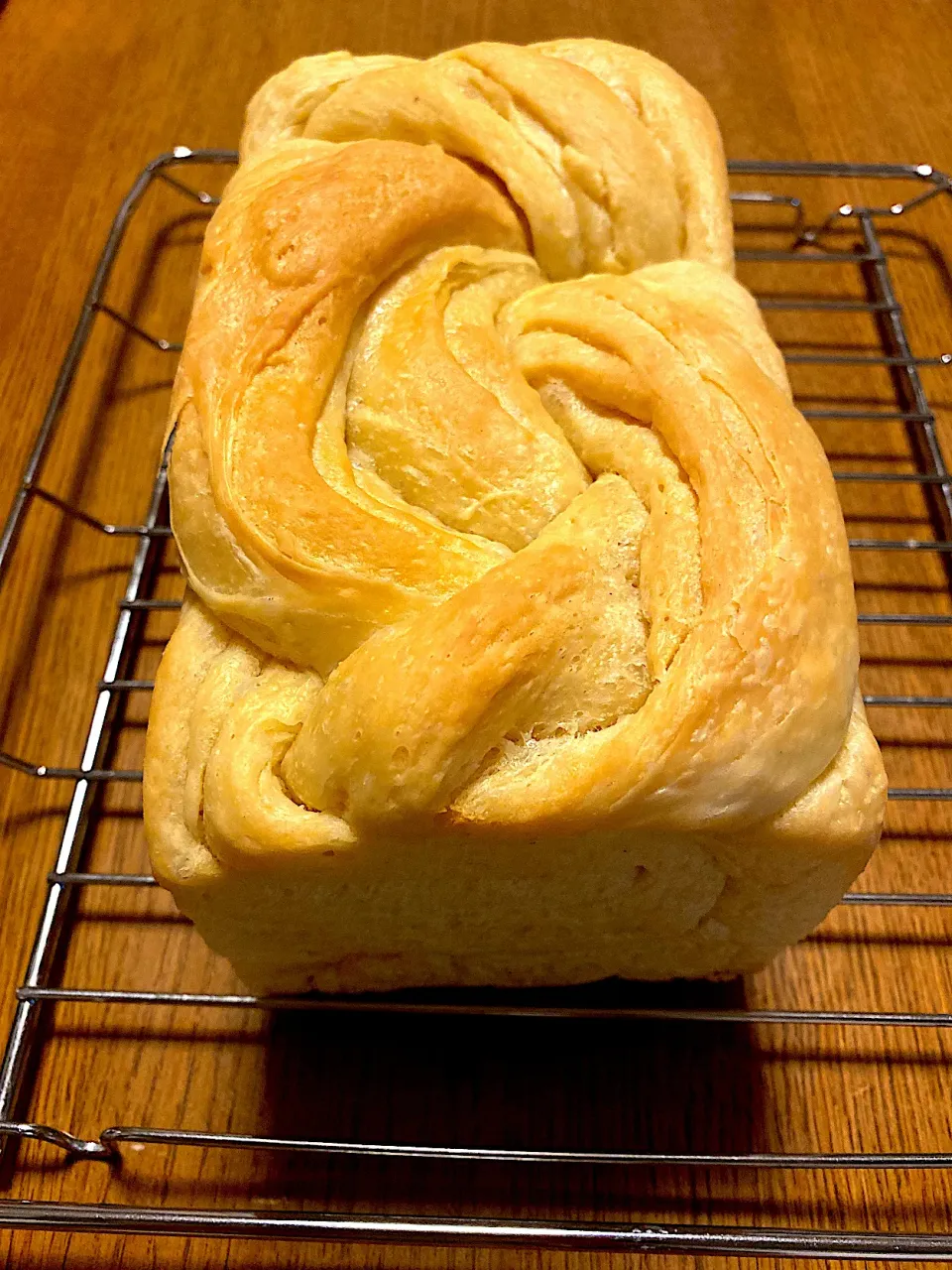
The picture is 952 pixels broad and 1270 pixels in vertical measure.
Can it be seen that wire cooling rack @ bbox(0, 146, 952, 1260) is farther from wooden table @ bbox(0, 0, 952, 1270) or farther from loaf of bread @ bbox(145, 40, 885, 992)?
loaf of bread @ bbox(145, 40, 885, 992)

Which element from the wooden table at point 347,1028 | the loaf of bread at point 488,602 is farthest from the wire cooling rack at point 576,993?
the loaf of bread at point 488,602

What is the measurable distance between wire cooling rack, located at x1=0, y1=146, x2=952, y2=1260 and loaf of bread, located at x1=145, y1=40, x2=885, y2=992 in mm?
151

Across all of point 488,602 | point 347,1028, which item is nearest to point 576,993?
point 347,1028

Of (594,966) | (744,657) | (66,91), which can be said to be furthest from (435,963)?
(66,91)

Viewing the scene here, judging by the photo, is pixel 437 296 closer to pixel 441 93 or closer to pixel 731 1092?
pixel 441 93

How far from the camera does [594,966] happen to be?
99 cm

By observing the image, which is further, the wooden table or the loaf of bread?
the wooden table

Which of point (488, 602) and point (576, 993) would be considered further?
point (576, 993)

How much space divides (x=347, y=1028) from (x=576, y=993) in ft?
0.80

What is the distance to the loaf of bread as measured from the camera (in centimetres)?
74

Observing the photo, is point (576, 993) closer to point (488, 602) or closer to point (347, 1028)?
point (347, 1028)

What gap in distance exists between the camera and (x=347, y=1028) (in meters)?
1.04

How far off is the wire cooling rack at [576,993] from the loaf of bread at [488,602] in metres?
0.15

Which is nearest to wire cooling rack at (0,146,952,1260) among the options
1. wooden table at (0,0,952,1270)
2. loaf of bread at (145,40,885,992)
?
wooden table at (0,0,952,1270)
